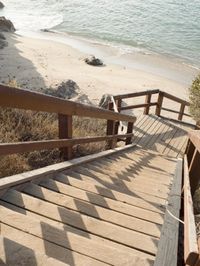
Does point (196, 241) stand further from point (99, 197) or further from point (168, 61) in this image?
point (168, 61)

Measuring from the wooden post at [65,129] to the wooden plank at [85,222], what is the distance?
1.21 m

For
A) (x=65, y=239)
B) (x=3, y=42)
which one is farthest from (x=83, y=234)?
(x=3, y=42)

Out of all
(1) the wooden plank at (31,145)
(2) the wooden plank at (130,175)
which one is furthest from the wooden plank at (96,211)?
(2) the wooden plank at (130,175)

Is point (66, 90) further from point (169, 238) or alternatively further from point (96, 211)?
point (169, 238)

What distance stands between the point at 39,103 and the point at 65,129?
127 cm

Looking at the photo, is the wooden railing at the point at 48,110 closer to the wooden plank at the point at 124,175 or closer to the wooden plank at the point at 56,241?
the wooden plank at the point at 124,175

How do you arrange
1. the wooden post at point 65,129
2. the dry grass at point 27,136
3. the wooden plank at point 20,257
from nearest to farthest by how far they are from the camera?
1. the wooden plank at point 20,257
2. the wooden post at point 65,129
3. the dry grass at point 27,136

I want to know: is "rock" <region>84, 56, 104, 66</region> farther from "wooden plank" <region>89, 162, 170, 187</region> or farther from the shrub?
"wooden plank" <region>89, 162, 170, 187</region>

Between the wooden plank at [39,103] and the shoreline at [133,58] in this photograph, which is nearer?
the wooden plank at [39,103]

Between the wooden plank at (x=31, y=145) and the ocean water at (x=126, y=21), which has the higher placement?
the ocean water at (x=126, y=21)

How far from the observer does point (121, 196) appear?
363 centimetres

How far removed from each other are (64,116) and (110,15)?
37549 millimetres

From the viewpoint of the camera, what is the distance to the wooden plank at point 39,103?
235 centimetres

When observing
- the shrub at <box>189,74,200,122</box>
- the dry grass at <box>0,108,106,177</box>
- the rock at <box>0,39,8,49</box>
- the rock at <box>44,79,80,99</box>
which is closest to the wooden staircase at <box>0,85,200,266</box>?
the dry grass at <box>0,108,106,177</box>
